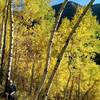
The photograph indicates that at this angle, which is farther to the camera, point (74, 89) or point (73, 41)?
point (74, 89)

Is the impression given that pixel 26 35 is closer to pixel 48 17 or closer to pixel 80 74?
pixel 48 17

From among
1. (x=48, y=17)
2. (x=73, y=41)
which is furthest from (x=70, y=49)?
(x=48, y=17)

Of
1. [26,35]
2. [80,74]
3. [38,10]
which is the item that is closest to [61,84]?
[80,74]

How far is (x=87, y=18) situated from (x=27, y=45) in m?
8.13

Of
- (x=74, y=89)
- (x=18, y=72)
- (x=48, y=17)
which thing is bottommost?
(x=74, y=89)

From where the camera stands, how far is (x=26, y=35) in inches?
1406

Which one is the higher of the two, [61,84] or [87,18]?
[87,18]

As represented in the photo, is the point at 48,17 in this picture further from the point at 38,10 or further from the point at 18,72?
the point at 18,72

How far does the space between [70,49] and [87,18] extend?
290 centimetres

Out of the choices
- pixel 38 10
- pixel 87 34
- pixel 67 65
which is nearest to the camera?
pixel 87 34

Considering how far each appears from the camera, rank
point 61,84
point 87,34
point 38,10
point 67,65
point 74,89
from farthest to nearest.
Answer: point 74,89
point 61,84
point 67,65
point 38,10
point 87,34

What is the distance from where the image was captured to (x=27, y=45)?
3712 centimetres

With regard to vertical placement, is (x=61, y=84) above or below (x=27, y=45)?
below

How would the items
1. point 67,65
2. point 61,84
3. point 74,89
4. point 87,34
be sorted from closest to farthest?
1. point 87,34
2. point 67,65
3. point 61,84
4. point 74,89
